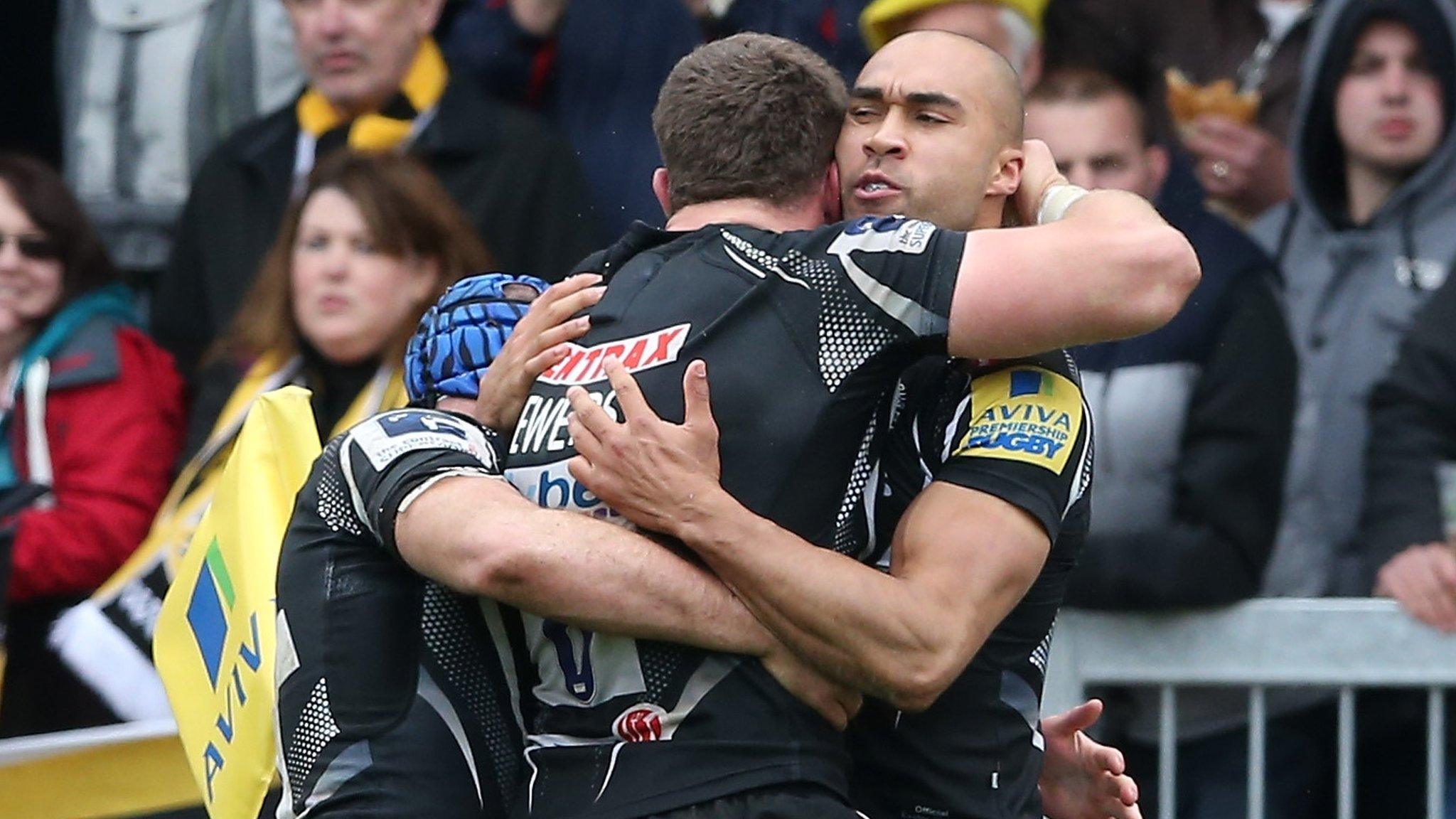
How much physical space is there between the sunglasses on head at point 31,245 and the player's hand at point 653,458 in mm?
3741

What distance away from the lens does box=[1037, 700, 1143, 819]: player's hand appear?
435 cm

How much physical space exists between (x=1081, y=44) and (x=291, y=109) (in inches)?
93.4

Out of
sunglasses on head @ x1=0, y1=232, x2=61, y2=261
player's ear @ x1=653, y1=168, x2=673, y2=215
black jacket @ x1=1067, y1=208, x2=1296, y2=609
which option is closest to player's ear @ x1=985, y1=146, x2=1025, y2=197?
player's ear @ x1=653, y1=168, x2=673, y2=215

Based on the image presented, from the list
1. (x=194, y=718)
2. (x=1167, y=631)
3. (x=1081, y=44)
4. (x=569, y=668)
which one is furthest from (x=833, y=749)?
(x=1081, y=44)

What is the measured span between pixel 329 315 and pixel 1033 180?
2768 millimetres

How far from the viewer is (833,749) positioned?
3.75 m

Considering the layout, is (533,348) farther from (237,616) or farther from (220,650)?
(220,650)

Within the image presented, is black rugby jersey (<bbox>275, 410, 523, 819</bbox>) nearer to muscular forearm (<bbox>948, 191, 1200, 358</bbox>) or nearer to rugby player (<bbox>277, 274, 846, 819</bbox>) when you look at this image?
rugby player (<bbox>277, 274, 846, 819</bbox>)

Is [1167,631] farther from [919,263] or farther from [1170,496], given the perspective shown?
[919,263]

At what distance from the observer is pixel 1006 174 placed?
4.12 m

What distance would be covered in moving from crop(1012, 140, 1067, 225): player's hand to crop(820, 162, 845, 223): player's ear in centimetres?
32

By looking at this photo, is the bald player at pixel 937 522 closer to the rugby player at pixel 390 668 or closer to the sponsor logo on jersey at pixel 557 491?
the sponsor logo on jersey at pixel 557 491

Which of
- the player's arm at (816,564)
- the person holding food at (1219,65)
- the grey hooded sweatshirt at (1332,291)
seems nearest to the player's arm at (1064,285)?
the player's arm at (816,564)

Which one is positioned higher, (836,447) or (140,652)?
(836,447)
